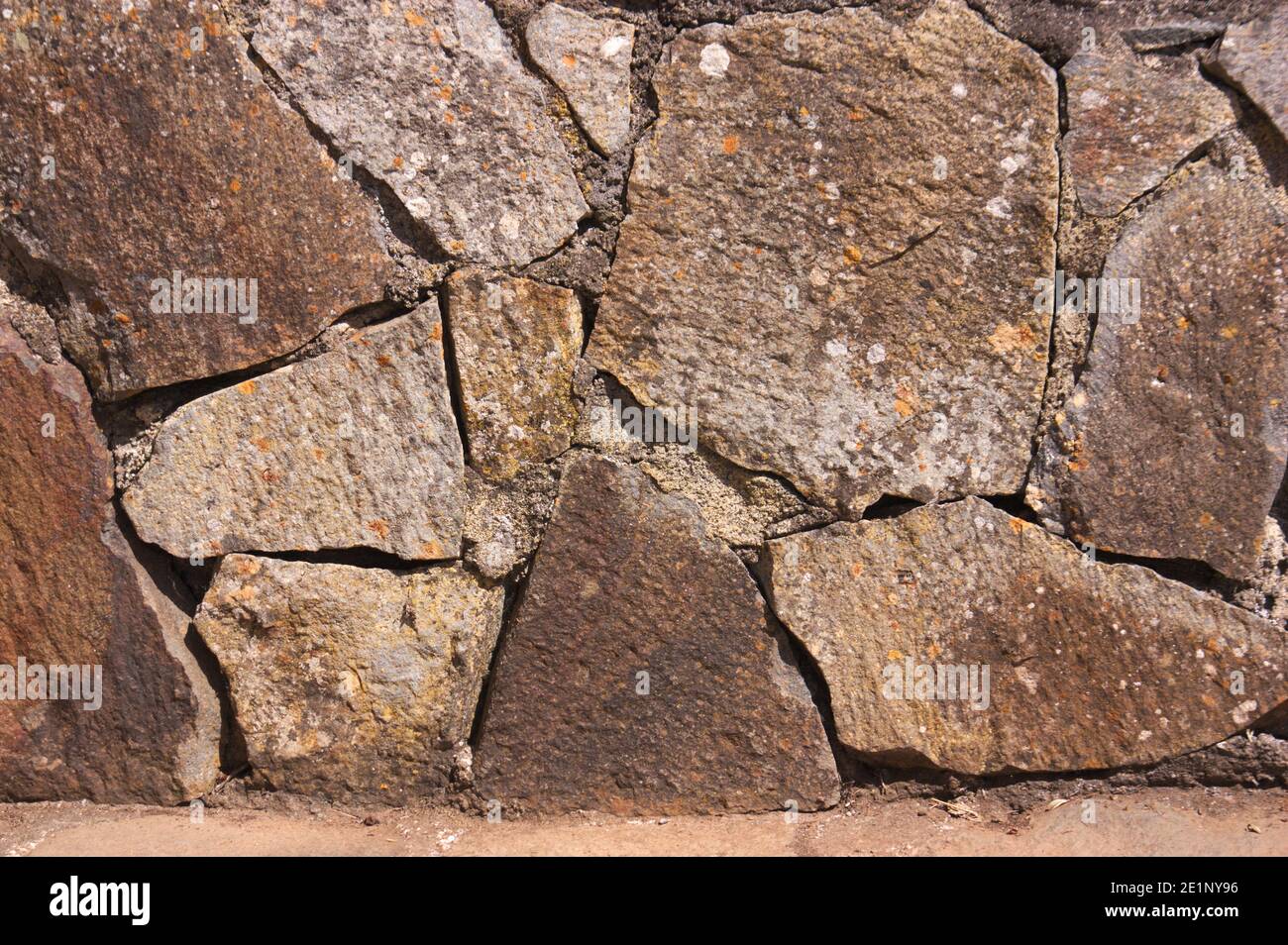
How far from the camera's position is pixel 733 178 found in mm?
1739

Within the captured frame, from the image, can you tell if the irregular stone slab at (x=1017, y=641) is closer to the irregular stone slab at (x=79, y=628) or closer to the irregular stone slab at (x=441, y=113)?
the irregular stone slab at (x=441, y=113)

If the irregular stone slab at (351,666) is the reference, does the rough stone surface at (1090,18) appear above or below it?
above

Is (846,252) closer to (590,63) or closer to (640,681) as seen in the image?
(590,63)

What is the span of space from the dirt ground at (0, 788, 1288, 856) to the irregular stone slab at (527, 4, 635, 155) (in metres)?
1.25

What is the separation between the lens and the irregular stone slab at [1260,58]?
5.61 feet

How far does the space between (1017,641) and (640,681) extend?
27.2 inches

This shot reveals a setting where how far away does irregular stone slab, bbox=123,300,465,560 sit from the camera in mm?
1760

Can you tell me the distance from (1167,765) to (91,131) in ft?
7.26

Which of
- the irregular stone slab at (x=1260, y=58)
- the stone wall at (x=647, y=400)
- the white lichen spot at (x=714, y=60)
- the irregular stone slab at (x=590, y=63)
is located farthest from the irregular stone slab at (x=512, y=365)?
the irregular stone slab at (x=1260, y=58)

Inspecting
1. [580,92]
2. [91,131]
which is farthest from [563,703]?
[91,131]

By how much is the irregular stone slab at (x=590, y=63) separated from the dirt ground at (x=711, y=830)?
1248 mm

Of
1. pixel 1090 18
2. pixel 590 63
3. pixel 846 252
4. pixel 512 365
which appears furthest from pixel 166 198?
pixel 1090 18

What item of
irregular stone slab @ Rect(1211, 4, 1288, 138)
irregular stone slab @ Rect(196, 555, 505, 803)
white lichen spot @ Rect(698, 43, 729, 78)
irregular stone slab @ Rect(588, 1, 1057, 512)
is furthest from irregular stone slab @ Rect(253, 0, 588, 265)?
irregular stone slab @ Rect(1211, 4, 1288, 138)

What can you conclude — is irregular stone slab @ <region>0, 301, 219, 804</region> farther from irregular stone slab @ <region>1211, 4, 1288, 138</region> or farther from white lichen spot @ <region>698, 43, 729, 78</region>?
irregular stone slab @ <region>1211, 4, 1288, 138</region>
